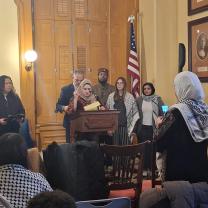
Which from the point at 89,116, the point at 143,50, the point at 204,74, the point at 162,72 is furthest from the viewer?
the point at 143,50

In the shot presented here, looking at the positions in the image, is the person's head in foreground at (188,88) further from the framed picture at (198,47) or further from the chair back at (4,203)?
the framed picture at (198,47)

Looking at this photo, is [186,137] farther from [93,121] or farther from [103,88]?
[103,88]

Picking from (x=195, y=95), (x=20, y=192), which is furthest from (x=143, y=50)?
(x=20, y=192)

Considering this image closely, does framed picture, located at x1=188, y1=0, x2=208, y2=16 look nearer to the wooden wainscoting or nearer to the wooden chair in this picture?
the wooden chair

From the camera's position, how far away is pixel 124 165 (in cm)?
270

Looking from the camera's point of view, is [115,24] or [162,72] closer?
[162,72]

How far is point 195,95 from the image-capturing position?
2.40 m

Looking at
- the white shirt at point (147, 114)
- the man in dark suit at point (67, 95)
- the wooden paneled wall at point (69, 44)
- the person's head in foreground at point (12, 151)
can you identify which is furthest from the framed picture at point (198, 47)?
the person's head in foreground at point (12, 151)

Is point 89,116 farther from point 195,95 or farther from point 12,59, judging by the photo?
point 12,59

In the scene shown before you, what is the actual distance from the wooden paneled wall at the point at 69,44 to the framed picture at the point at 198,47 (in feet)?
5.69

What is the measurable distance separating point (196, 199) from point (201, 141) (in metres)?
0.35

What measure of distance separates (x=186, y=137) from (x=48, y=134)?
447 centimetres

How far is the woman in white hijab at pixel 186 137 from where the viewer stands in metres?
2.32

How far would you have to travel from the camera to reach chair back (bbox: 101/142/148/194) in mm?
2645
